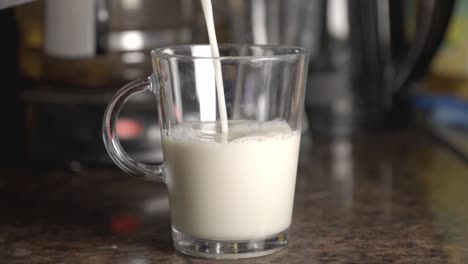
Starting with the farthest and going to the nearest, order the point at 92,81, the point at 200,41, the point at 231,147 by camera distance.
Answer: the point at 200,41 → the point at 92,81 → the point at 231,147

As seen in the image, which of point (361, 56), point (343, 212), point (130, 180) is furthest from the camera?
point (361, 56)

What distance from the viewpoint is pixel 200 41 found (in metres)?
1.23

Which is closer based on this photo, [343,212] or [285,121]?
[285,121]

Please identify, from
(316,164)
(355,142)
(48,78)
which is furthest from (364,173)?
(48,78)

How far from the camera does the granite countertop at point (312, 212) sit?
2.63 feet

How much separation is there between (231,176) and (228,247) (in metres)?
0.07

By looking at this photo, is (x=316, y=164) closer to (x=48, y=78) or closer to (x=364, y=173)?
(x=364, y=173)

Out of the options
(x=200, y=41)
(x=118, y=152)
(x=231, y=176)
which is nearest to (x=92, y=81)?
(x=200, y=41)

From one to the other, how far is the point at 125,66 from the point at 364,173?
34 centimetres

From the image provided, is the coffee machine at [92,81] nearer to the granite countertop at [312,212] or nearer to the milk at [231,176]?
the granite countertop at [312,212]

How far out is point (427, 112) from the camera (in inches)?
58.5

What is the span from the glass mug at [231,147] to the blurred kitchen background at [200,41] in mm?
268

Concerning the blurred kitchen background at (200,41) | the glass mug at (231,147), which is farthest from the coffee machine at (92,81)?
the glass mug at (231,147)

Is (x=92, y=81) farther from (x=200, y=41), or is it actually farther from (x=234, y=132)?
(x=234, y=132)
